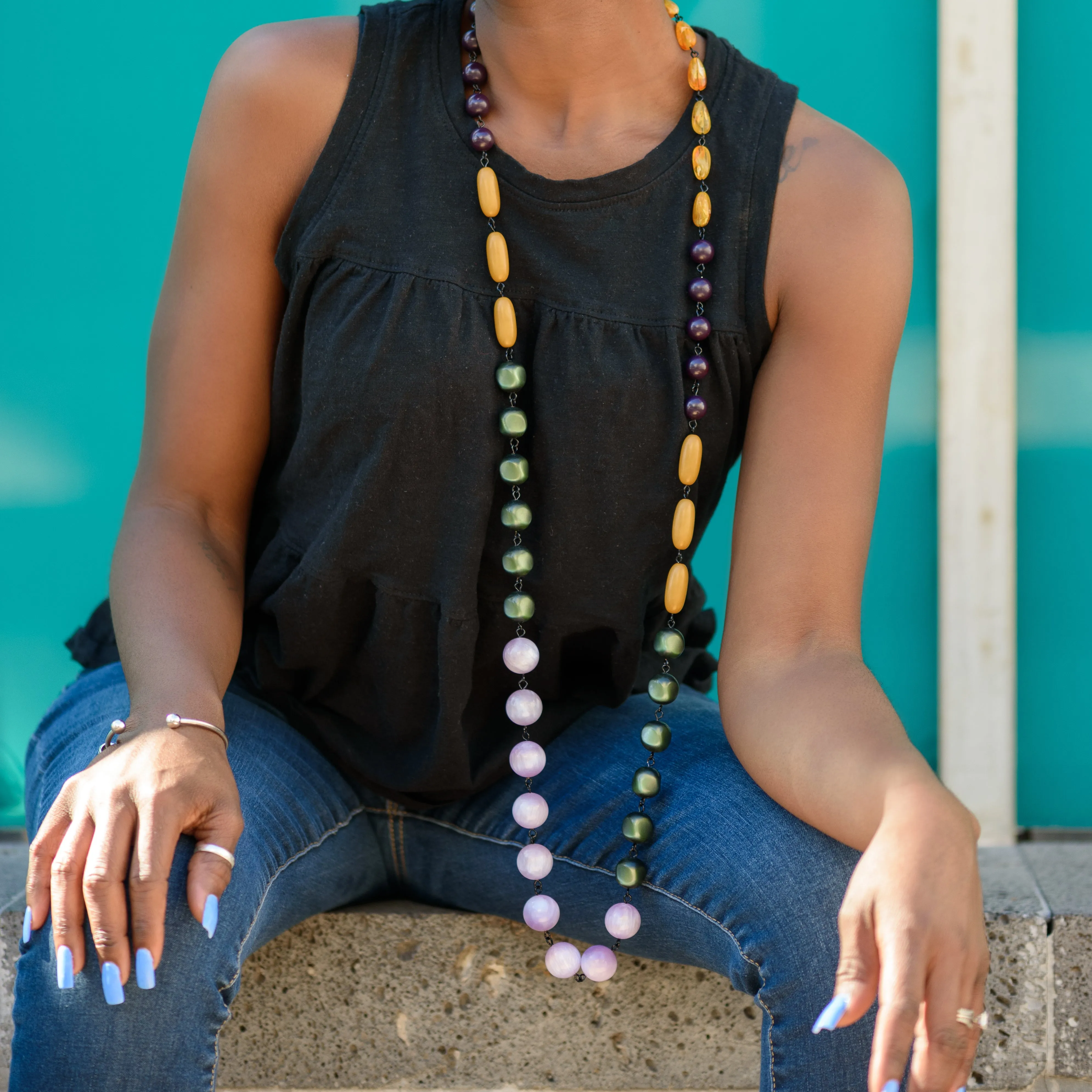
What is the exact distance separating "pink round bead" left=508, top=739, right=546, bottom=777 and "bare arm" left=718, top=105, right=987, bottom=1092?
0.21 meters

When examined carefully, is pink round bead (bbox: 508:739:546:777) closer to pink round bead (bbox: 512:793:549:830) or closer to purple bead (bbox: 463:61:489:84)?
pink round bead (bbox: 512:793:549:830)

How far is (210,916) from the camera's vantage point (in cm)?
107

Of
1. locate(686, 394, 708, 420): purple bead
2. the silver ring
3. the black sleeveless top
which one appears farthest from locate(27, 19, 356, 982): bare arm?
locate(686, 394, 708, 420): purple bead

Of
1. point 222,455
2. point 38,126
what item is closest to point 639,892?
point 222,455

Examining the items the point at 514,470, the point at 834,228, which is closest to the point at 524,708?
the point at 514,470

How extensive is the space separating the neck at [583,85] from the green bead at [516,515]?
14.0 inches

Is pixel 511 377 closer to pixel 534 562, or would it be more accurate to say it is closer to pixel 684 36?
pixel 534 562

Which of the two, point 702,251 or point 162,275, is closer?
point 702,251

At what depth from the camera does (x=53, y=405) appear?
213 cm

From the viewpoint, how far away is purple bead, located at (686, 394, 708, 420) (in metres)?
1.34

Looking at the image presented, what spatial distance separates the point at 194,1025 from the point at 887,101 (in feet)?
5.64

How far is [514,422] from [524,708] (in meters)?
0.31

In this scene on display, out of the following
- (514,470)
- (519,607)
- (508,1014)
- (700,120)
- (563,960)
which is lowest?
(508,1014)

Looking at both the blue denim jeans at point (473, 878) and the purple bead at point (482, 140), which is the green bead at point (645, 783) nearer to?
the blue denim jeans at point (473, 878)
